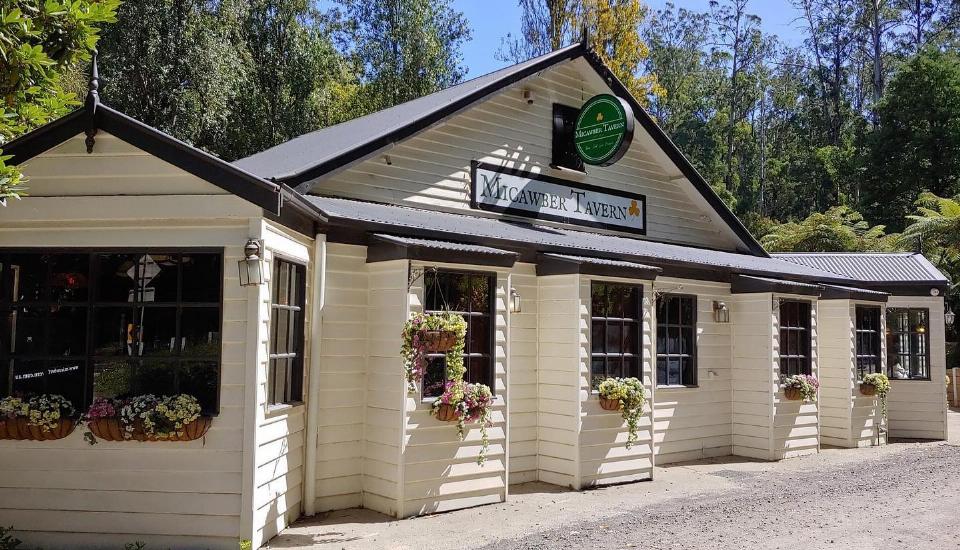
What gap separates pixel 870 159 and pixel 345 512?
103 ft

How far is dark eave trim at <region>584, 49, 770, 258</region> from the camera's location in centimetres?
1081

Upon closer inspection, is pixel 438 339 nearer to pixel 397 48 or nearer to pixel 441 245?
pixel 441 245

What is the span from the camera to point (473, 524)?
6750 millimetres

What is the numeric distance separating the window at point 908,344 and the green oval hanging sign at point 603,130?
711cm

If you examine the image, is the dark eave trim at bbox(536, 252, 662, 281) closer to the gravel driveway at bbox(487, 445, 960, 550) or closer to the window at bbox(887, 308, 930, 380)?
the gravel driveway at bbox(487, 445, 960, 550)

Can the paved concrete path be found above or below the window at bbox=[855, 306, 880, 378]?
below

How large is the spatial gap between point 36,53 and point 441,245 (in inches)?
144

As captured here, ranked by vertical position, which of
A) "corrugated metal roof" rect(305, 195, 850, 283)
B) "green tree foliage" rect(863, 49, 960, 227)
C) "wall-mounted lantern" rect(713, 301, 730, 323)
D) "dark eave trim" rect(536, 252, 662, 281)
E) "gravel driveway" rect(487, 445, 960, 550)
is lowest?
"gravel driveway" rect(487, 445, 960, 550)

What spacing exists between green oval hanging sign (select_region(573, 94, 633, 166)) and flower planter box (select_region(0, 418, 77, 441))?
707 centimetres

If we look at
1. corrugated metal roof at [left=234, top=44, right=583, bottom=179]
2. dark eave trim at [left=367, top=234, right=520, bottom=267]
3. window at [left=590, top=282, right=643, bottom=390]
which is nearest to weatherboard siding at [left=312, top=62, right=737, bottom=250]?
corrugated metal roof at [left=234, top=44, right=583, bottom=179]

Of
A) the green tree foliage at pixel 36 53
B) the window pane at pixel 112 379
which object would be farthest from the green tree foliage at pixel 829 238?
the green tree foliage at pixel 36 53

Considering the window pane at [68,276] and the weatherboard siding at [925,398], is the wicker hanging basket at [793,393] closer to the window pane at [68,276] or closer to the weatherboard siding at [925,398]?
the weatherboard siding at [925,398]

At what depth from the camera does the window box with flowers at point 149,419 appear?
5.52m

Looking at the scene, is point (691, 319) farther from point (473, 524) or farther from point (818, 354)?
point (473, 524)
